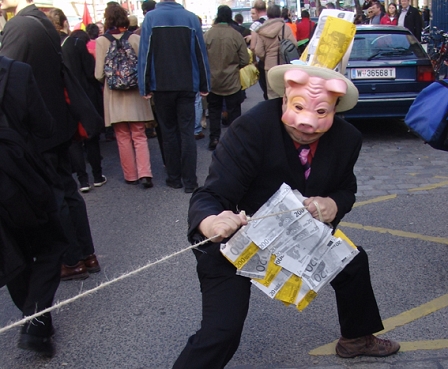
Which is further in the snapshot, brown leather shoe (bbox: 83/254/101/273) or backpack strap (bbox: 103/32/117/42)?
backpack strap (bbox: 103/32/117/42)

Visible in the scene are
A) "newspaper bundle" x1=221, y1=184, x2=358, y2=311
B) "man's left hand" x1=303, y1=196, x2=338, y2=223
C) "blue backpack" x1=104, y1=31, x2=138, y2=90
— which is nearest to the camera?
"newspaper bundle" x1=221, y1=184, x2=358, y2=311

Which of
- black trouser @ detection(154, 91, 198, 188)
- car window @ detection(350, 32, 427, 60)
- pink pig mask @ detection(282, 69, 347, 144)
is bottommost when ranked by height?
black trouser @ detection(154, 91, 198, 188)

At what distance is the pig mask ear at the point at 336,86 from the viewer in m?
2.40

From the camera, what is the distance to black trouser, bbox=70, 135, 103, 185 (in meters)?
6.42

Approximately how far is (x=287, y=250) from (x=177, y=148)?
413 centimetres

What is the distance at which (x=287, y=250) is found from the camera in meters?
2.42

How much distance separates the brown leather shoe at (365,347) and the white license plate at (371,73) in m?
5.54

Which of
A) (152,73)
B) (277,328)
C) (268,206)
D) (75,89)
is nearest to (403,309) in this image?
(277,328)

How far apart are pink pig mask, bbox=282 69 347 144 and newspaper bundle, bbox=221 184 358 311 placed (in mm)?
274

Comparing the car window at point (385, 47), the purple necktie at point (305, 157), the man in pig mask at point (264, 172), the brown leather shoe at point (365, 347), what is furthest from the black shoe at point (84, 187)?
the purple necktie at point (305, 157)

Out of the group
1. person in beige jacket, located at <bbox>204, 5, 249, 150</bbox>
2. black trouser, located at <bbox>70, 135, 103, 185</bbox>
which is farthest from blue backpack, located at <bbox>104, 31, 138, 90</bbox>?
person in beige jacket, located at <bbox>204, 5, 249, 150</bbox>

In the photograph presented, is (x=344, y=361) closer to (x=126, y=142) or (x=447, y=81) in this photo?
(x=447, y=81)

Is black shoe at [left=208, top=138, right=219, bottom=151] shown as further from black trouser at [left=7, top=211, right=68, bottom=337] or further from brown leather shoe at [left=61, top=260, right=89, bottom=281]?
black trouser at [left=7, top=211, right=68, bottom=337]

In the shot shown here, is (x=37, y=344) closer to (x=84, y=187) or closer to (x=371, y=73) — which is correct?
(x=84, y=187)
